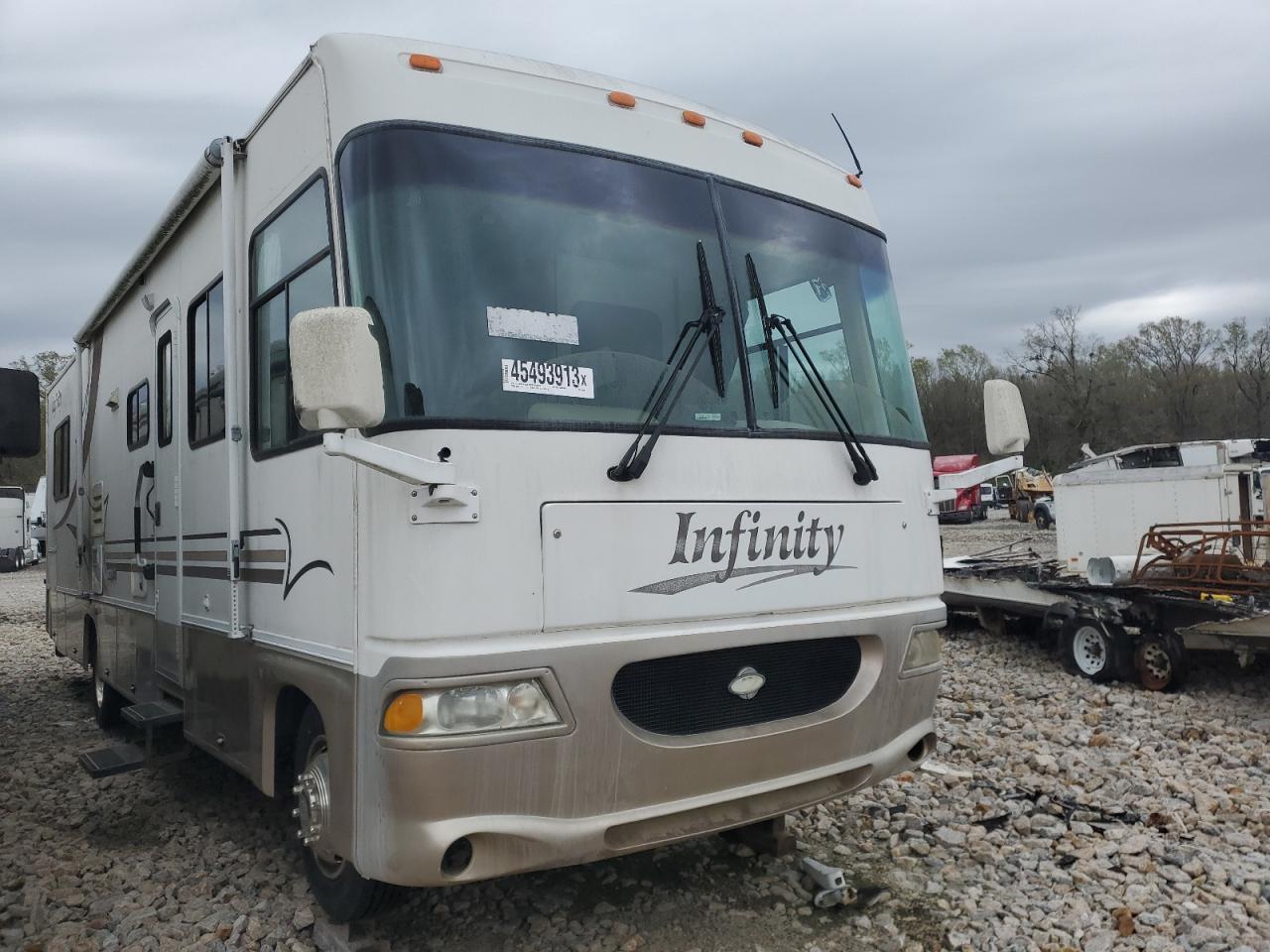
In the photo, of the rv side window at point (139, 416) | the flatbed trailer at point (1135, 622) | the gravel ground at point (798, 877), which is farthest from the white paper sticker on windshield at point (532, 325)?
the flatbed trailer at point (1135, 622)

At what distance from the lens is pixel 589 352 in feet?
11.0

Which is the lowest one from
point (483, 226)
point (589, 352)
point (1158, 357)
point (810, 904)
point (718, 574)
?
point (810, 904)

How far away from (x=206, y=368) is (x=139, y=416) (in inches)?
62.8

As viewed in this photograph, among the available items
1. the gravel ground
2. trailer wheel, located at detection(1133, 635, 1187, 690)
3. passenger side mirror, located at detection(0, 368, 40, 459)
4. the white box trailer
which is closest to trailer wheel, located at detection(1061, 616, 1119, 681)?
trailer wheel, located at detection(1133, 635, 1187, 690)

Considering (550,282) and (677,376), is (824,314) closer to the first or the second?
(677,376)

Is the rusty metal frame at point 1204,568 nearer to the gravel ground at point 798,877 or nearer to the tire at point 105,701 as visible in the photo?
the gravel ground at point 798,877

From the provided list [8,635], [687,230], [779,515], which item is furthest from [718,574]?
[8,635]

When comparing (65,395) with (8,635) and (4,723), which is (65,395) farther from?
(8,635)

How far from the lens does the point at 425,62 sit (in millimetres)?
3314

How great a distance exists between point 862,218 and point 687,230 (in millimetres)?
1124

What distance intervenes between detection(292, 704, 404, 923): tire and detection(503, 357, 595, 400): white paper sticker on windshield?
140cm

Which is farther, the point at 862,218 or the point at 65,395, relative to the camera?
the point at 65,395

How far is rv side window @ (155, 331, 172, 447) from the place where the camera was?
5371 millimetres

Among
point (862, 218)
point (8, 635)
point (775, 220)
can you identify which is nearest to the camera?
point (775, 220)
